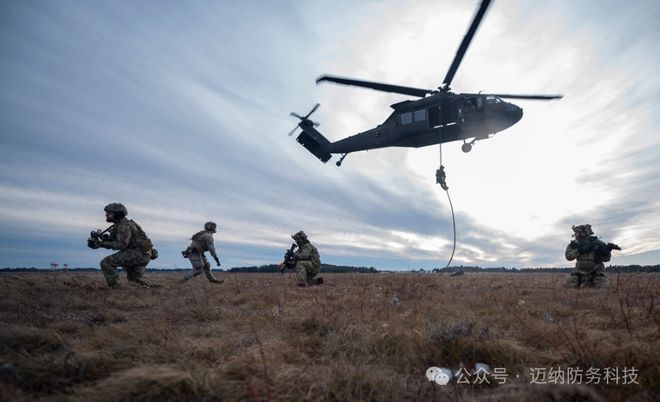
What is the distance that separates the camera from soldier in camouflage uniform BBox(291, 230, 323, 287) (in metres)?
10.6

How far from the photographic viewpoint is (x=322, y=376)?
2.35 meters

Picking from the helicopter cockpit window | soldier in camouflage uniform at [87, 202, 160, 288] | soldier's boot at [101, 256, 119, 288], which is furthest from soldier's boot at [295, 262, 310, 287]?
the helicopter cockpit window

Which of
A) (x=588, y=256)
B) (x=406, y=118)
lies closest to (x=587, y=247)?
(x=588, y=256)

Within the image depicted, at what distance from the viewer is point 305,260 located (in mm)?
10906

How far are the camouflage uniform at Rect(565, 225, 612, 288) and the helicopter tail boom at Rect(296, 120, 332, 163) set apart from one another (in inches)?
446

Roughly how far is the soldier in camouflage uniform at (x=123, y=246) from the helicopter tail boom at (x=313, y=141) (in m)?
10.1

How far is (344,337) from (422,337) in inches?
31.9

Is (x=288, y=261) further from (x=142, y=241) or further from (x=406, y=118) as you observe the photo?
(x=406, y=118)

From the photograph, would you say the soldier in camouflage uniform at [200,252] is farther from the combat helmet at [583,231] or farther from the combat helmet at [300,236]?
the combat helmet at [583,231]

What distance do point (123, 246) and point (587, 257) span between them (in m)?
14.4

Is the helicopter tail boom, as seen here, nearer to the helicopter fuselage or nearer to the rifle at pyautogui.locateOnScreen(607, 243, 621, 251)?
the helicopter fuselage

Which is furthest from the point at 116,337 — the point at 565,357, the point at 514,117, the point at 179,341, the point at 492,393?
the point at 514,117

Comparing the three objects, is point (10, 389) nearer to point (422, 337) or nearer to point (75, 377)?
point (75, 377)

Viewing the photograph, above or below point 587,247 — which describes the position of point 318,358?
below
